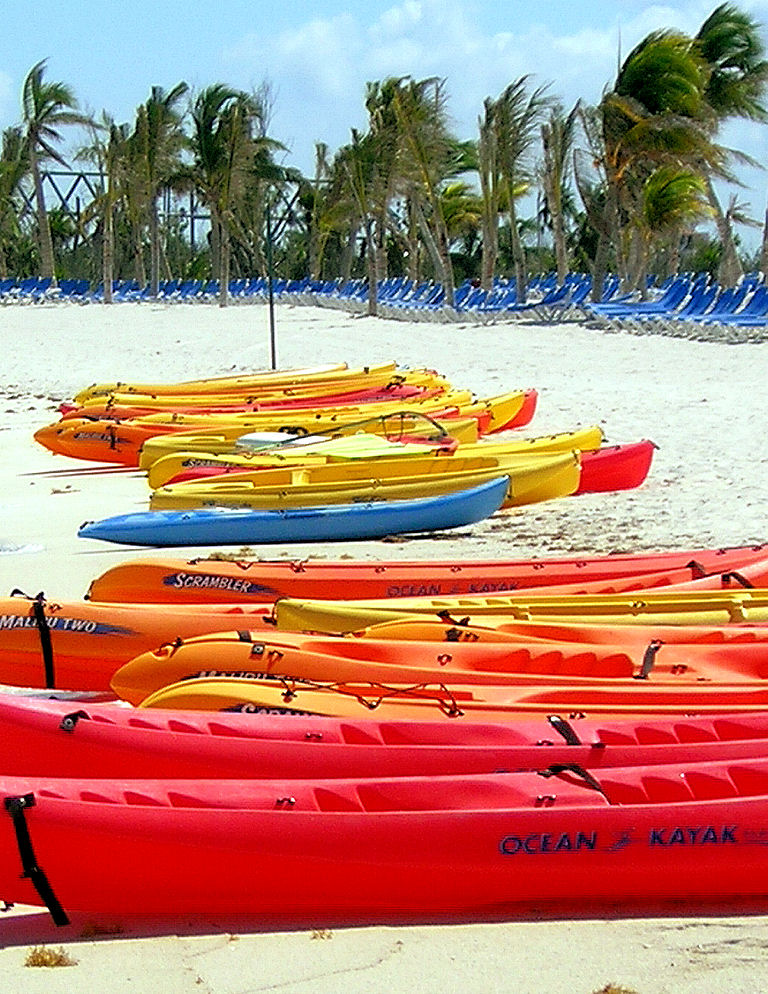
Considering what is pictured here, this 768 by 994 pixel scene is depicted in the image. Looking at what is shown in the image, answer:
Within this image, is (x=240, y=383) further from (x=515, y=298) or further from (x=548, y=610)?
(x=515, y=298)

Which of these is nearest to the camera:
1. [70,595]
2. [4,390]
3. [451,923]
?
[451,923]

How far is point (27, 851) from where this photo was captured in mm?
3709

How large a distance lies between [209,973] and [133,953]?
250mm

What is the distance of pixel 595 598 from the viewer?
6129 millimetres

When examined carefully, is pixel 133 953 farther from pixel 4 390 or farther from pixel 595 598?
pixel 4 390

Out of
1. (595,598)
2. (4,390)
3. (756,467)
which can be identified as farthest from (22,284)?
(595,598)

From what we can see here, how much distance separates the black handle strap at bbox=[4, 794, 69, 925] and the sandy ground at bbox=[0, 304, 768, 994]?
0.11 metres

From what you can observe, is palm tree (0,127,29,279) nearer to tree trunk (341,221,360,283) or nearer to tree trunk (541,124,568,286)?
tree trunk (341,221,360,283)

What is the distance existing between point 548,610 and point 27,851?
2.82 metres

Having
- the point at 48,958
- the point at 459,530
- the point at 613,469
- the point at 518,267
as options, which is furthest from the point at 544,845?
A: the point at 518,267

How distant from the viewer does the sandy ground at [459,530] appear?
11.3 ft

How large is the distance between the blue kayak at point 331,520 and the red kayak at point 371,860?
5250mm

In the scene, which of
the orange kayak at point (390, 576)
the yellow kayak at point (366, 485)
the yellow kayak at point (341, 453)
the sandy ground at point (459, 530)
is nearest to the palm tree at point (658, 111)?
the sandy ground at point (459, 530)

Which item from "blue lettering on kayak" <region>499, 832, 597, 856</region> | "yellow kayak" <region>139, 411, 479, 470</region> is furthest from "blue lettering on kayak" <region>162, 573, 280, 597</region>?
"yellow kayak" <region>139, 411, 479, 470</region>
